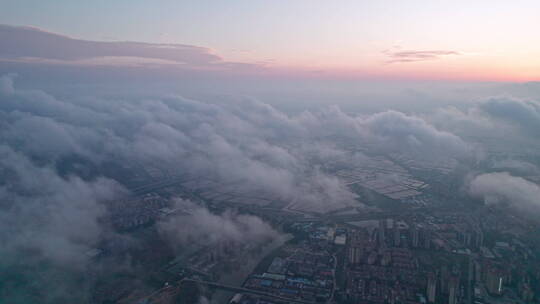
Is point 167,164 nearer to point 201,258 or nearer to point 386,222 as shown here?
point 201,258

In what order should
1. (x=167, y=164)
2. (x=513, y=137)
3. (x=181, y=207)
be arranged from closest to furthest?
1. (x=181, y=207)
2. (x=167, y=164)
3. (x=513, y=137)

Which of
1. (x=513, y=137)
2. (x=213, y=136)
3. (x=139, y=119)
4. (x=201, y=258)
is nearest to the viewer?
(x=201, y=258)

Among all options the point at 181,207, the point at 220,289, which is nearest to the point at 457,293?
the point at 220,289

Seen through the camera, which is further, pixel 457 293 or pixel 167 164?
pixel 167 164

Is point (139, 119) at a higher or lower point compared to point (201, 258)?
higher

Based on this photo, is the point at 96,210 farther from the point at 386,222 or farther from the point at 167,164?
the point at 386,222

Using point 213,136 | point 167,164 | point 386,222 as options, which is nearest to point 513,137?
point 386,222

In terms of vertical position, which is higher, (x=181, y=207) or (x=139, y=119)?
(x=139, y=119)

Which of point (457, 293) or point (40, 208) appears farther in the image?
point (40, 208)

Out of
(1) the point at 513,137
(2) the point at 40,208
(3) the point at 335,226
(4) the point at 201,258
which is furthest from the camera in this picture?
(1) the point at 513,137
